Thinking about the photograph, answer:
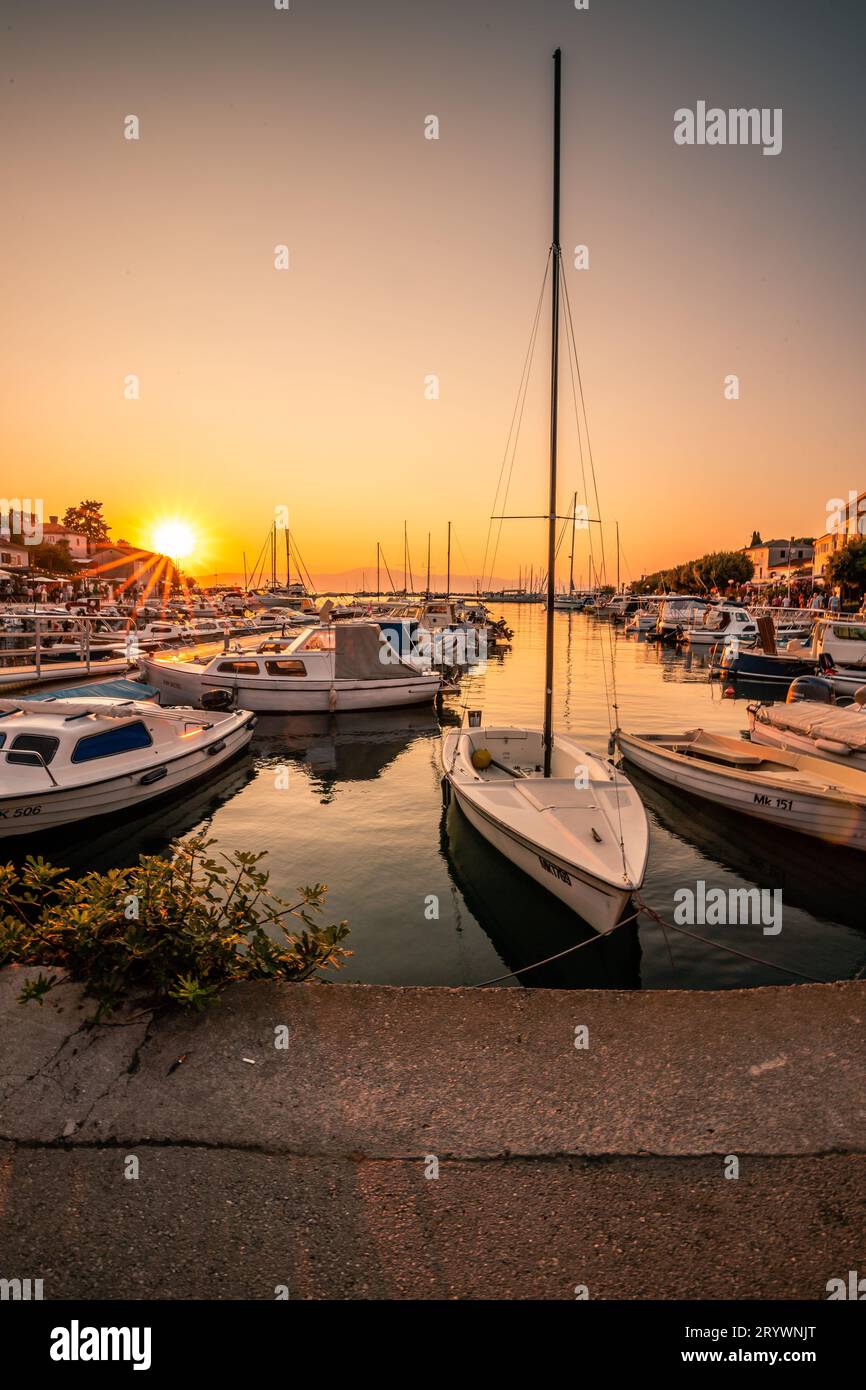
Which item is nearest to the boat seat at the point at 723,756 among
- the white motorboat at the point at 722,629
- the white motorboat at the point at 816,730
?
the white motorboat at the point at 816,730

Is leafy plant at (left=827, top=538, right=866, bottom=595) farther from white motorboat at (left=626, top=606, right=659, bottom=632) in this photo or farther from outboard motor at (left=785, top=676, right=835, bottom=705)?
outboard motor at (left=785, top=676, right=835, bottom=705)

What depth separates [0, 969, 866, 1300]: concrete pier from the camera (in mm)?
3162

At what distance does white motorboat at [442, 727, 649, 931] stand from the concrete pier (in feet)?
10.4

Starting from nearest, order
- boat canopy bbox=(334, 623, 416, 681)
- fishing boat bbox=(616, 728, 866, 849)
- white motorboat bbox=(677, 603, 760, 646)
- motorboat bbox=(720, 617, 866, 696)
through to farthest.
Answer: fishing boat bbox=(616, 728, 866, 849) → boat canopy bbox=(334, 623, 416, 681) → motorboat bbox=(720, 617, 866, 696) → white motorboat bbox=(677, 603, 760, 646)

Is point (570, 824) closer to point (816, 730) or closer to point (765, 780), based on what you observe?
point (765, 780)

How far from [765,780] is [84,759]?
13674 mm

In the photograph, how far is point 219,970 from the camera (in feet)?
17.4

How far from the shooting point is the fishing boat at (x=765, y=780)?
13.2 meters

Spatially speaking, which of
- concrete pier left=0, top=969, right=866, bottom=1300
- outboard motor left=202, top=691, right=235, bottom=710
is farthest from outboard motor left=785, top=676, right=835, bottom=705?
concrete pier left=0, top=969, right=866, bottom=1300

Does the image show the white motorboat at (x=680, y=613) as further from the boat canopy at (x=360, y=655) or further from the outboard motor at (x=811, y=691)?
the boat canopy at (x=360, y=655)

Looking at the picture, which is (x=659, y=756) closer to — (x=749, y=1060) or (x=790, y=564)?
(x=749, y=1060)

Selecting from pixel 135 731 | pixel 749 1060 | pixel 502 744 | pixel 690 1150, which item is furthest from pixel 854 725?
pixel 135 731

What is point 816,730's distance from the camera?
16.9 metres

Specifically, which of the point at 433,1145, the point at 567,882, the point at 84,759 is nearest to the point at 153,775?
the point at 84,759
